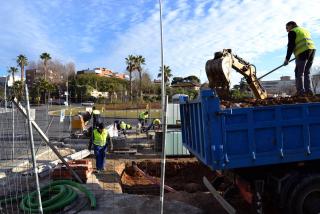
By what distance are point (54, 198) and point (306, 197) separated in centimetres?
412

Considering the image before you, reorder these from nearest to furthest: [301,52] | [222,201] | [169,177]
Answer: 1. [222,201]
2. [301,52]
3. [169,177]

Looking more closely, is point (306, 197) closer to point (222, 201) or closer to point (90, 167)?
point (222, 201)

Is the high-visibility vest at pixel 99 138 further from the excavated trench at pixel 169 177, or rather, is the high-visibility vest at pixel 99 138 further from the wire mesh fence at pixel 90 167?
the excavated trench at pixel 169 177

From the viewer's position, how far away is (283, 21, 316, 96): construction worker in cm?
761

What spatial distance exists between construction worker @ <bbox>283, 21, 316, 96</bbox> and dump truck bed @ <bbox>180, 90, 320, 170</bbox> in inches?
78.6

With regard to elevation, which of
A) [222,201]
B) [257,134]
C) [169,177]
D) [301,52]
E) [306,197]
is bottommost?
[169,177]

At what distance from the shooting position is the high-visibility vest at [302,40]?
24.9 ft

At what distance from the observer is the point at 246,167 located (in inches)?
223

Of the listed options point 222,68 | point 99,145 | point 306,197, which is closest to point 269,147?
point 306,197

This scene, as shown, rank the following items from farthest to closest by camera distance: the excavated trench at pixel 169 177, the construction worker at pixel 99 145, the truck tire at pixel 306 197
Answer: the construction worker at pixel 99 145, the excavated trench at pixel 169 177, the truck tire at pixel 306 197

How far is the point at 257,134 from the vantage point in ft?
18.4

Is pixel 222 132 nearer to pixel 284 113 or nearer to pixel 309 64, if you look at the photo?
pixel 284 113

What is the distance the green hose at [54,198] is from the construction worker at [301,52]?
4716 mm

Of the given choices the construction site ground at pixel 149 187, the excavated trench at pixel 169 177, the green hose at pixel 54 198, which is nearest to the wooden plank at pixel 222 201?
the construction site ground at pixel 149 187
